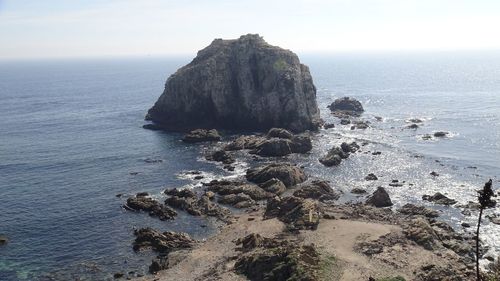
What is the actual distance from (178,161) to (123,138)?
30.4 m

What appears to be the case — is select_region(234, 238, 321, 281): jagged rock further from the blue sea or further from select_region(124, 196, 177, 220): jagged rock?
select_region(124, 196, 177, 220): jagged rock

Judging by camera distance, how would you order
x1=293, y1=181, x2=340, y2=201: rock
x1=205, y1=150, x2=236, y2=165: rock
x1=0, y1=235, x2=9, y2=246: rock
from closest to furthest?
x1=0, y1=235, x2=9, y2=246: rock, x1=293, y1=181, x2=340, y2=201: rock, x1=205, y1=150, x2=236, y2=165: rock

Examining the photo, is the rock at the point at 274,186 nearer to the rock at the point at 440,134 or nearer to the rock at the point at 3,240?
the rock at the point at 3,240

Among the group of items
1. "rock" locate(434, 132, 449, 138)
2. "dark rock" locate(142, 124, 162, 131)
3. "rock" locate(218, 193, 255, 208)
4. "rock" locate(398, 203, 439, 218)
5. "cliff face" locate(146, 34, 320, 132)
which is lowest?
"rock" locate(398, 203, 439, 218)

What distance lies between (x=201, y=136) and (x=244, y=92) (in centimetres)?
2043

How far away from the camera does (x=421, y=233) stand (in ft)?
229

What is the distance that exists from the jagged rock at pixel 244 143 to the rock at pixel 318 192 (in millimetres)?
31675

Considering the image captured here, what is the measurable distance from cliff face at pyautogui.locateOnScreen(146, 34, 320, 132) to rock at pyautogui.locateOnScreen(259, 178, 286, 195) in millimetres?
44325

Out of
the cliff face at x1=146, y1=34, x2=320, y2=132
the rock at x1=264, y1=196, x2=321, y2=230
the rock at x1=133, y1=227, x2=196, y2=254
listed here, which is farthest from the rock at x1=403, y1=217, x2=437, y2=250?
the cliff face at x1=146, y1=34, x2=320, y2=132

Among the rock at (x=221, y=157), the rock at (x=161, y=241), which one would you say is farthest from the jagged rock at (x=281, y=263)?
the rock at (x=221, y=157)

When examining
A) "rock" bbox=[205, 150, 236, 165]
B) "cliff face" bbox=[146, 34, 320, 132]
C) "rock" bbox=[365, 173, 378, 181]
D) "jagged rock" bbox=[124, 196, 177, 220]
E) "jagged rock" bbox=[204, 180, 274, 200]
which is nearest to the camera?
"jagged rock" bbox=[124, 196, 177, 220]

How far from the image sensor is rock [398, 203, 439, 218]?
80812 mm

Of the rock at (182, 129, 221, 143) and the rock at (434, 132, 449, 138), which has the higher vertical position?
the rock at (182, 129, 221, 143)

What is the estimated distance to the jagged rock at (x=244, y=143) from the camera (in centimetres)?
12219
